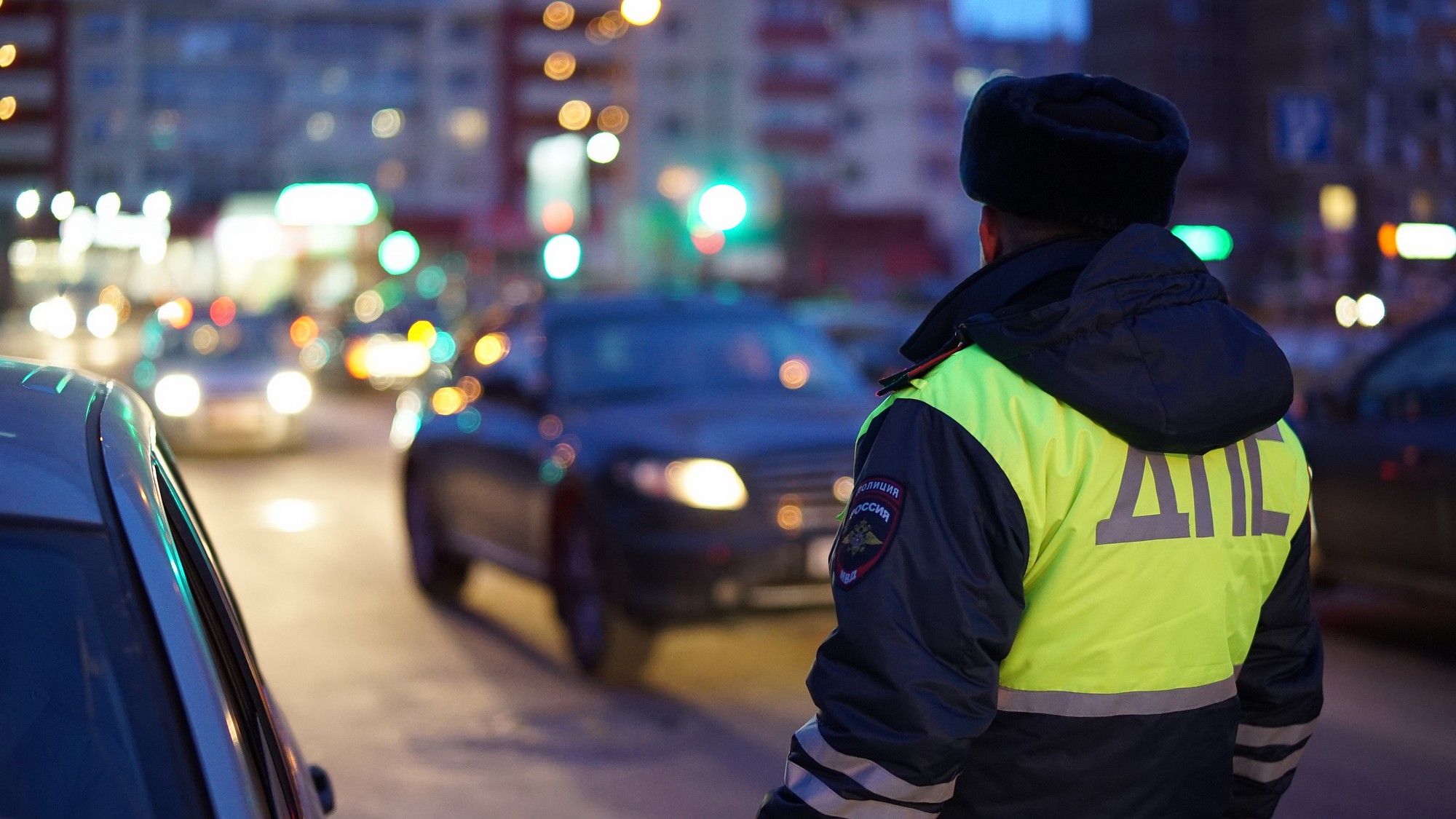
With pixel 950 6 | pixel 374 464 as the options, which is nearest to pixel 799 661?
pixel 374 464

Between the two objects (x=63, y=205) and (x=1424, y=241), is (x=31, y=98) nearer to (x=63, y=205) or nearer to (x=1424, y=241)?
(x=63, y=205)

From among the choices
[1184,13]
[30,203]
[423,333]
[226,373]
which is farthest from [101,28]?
[226,373]

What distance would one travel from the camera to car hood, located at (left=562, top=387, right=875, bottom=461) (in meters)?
7.75

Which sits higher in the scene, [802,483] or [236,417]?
[802,483]

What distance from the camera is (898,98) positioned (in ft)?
306

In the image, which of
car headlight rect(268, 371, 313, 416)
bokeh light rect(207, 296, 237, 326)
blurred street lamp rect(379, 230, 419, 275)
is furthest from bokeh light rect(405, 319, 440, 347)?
blurred street lamp rect(379, 230, 419, 275)

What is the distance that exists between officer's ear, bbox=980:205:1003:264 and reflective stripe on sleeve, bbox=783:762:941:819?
776 millimetres

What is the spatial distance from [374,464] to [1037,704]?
18.0m

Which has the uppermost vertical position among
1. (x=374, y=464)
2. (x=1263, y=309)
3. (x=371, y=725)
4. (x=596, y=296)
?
(x=596, y=296)

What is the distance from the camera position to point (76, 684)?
83.9 inches

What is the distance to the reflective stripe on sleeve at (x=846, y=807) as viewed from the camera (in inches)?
83.7

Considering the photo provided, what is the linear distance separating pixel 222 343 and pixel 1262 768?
2059 centimetres

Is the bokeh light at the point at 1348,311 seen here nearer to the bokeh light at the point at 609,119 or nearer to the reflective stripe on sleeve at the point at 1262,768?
the reflective stripe on sleeve at the point at 1262,768

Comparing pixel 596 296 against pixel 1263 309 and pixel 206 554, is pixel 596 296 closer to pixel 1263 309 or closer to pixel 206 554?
pixel 206 554
